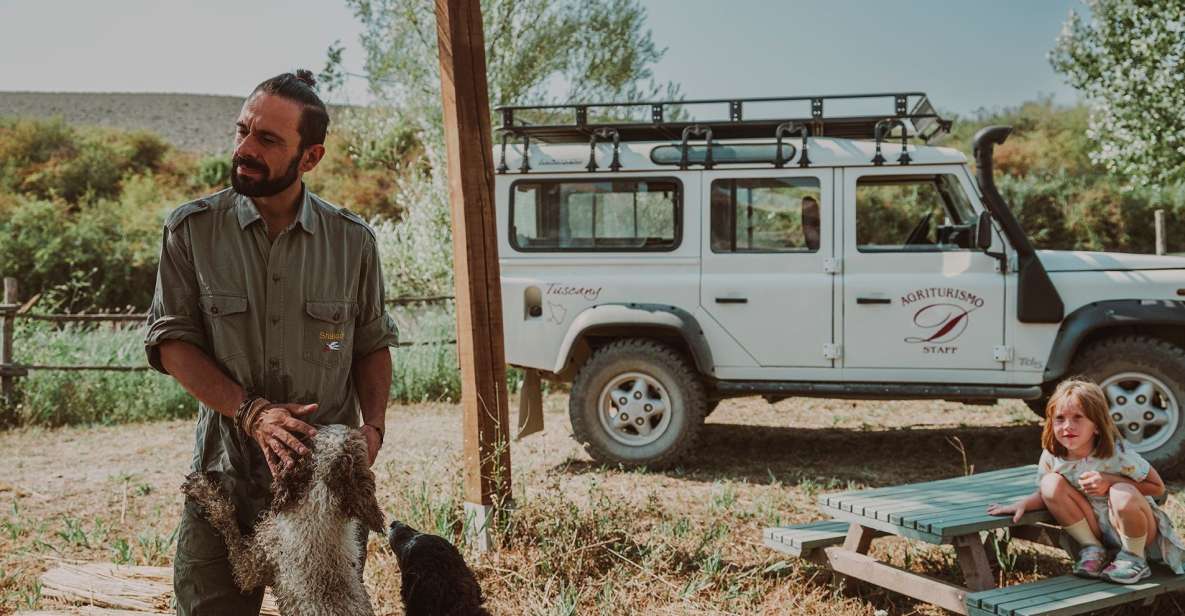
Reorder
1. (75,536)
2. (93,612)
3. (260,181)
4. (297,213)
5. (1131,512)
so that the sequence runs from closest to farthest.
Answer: (260,181) < (297,213) < (93,612) < (1131,512) < (75,536)

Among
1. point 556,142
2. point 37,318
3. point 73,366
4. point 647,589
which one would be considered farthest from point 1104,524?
point 37,318

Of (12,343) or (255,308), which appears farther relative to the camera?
(12,343)

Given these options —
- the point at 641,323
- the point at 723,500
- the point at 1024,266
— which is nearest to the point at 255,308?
the point at 723,500

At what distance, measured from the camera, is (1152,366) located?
5.96 m

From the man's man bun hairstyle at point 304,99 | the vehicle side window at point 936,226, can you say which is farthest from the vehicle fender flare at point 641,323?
the man's man bun hairstyle at point 304,99

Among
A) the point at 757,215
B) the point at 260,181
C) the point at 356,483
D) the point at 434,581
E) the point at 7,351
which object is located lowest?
the point at 7,351

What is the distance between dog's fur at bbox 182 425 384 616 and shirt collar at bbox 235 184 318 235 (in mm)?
533

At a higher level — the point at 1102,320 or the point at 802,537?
the point at 1102,320

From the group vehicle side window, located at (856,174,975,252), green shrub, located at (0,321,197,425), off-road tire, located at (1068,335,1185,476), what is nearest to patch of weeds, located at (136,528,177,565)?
vehicle side window, located at (856,174,975,252)

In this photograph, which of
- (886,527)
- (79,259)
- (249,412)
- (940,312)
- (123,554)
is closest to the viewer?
(249,412)

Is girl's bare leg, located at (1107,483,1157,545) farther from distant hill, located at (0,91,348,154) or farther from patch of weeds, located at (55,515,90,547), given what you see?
distant hill, located at (0,91,348,154)

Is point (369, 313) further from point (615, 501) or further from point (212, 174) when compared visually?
point (212, 174)

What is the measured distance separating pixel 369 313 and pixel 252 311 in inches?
12.0

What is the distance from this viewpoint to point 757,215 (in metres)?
6.64
